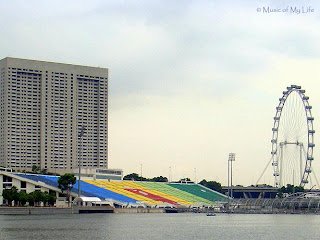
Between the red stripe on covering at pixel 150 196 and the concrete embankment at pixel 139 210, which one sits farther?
the red stripe on covering at pixel 150 196

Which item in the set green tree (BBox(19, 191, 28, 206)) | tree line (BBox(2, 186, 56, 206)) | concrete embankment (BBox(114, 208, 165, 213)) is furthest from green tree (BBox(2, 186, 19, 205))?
concrete embankment (BBox(114, 208, 165, 213))

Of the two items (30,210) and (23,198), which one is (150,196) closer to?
(23,198)

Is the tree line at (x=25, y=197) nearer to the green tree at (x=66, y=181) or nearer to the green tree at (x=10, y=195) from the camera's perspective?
the green tree at (x=10, y=195)

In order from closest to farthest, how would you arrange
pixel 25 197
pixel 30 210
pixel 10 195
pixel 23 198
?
pixel 30 210, pixel 23 198, pixel 25 197, pixel 10 195

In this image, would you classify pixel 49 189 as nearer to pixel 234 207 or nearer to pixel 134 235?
pixel 234 207

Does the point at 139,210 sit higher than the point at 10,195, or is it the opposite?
the point at 10,195

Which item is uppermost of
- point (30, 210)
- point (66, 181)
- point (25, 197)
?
point (66, 181)

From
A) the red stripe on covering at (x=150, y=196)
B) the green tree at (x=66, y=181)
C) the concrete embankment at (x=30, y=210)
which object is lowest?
the concrete embankment at (x=30, y=210)

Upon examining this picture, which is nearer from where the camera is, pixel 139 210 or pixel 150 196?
pixel 139 210

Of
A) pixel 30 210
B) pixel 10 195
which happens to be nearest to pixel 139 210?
pixel 10 195

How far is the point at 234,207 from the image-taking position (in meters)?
188

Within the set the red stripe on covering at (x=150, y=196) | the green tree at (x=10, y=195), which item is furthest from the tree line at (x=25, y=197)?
the red stripe on covering at (x=150, y=196)

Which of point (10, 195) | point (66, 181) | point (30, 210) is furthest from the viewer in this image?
point (66, 181)

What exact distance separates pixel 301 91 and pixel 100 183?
58.7m
